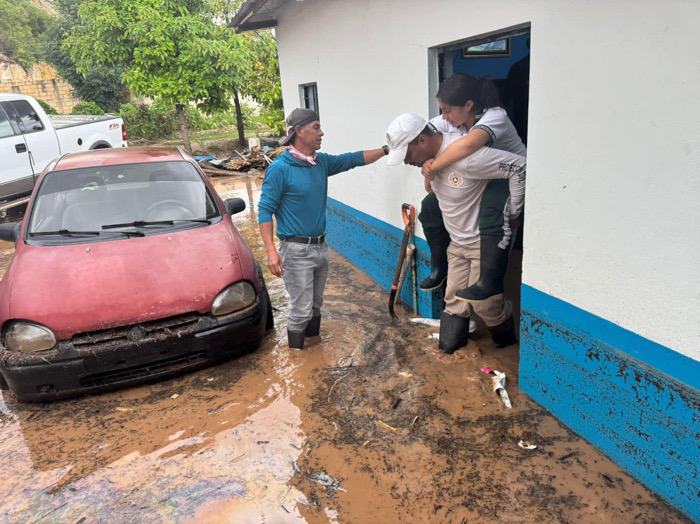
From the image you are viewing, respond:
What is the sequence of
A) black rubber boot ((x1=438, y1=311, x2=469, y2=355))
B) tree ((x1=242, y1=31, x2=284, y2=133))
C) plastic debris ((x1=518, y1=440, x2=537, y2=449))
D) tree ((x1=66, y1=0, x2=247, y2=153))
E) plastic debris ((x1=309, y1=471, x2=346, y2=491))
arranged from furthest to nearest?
tree ((x1=66, y1=0, x2=247, y2=153)) → tree ((x1=242, y1=31, x2=284, y2=133)) → black rubber boot ((x1=438, y1=311, x2=469, y2=355)) → plastic debris ((x1=518, y1=440, x2=537, y2=449)) → plastic debris ((x1=309, y1=471, x2=346, y2=491))

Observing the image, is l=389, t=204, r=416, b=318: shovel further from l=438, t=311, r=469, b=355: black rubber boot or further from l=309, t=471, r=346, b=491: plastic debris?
l=309, t=471, r=346, b=491: plastic debris

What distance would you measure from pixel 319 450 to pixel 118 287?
187 cm

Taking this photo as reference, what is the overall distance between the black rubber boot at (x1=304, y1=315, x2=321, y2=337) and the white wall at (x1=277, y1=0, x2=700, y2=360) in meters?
1.96

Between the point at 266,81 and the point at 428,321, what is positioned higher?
the point at 266,81

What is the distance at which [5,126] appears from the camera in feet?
30.0

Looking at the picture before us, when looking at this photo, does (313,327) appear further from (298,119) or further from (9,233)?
(9,233)

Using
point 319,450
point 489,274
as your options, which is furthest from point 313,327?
point 489,274

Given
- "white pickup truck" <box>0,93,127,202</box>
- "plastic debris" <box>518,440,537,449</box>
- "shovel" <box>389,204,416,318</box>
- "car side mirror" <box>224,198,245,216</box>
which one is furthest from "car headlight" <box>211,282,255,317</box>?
"white pickup truck" <box>0,93,127,202</box>

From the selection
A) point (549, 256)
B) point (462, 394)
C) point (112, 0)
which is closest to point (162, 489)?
point (462, 394)

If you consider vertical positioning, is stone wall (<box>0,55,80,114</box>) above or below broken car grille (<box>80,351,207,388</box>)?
above

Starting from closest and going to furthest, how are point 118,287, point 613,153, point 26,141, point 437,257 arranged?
point 613,153
point 118,287
point 437,257
point 26,141

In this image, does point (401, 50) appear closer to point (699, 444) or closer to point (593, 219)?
point (593, 219)

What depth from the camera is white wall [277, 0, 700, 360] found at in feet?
7.03

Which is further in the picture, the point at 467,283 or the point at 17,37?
the point at 17,37
